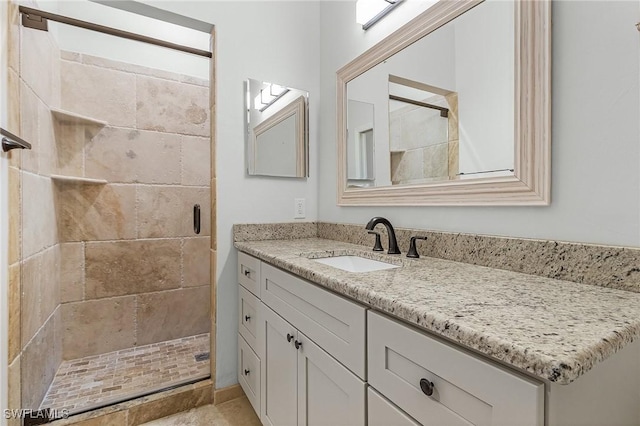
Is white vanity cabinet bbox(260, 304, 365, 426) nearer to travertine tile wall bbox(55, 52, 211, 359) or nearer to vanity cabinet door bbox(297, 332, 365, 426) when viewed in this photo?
vanity cabinet door bbox(297, 332, 365, 426)

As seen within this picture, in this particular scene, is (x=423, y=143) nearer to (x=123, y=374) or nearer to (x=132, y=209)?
(x=132, y=209)

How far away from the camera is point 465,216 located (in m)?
1.15

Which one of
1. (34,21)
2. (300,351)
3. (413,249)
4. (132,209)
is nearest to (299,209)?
(413,249)

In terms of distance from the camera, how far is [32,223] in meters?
1.51

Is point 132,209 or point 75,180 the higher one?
point 75,180

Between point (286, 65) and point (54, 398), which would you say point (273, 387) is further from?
point (286, 65)

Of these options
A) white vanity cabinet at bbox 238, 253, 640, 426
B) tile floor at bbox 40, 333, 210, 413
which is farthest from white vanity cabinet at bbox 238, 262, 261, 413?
tile floor at bbox 40, 333, 210, 413

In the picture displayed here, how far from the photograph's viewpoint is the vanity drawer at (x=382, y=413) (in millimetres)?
657

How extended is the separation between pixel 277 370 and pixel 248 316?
0.41 m

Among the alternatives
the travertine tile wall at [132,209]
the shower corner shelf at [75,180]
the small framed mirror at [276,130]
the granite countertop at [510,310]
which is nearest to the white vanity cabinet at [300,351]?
the granite countertop at [510,310]

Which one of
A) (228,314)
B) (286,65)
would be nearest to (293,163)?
(286,65)

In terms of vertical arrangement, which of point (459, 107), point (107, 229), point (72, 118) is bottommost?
point (107, 229)

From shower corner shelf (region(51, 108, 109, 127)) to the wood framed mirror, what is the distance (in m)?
1.73

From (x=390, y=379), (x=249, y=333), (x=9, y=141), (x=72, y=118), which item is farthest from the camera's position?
(x=72, y=118)
